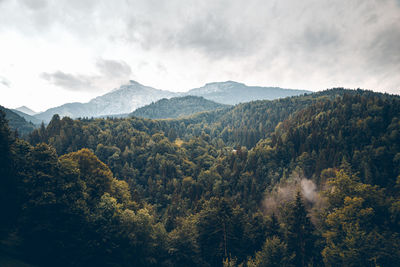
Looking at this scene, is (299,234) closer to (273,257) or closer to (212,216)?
(273,257)

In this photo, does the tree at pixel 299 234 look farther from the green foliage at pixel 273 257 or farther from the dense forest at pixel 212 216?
the green foliage at pixel 273 257

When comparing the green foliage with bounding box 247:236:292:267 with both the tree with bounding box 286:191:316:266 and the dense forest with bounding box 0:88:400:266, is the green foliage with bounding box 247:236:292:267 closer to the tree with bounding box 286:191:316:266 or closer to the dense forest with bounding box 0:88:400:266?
the dense forest with bounding box 0:88:400:266

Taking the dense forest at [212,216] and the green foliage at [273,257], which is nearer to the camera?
the dense forest at [212,216]

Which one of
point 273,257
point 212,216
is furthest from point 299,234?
point 212,216

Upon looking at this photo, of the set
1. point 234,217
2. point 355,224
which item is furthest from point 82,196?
point 355,224

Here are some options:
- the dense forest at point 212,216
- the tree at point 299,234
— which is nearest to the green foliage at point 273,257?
the dense forest at point 212,216

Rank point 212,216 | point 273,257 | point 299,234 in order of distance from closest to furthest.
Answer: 1. point 273,257
2. point 299,234
3. point 212,216

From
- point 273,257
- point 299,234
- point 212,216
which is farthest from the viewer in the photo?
point 212,216

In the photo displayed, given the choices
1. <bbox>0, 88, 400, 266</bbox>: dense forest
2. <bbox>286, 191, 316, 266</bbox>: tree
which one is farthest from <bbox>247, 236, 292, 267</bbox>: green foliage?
<bbox>286, 191, 316, 266</bbox>: tree

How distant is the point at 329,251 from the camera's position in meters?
49.4

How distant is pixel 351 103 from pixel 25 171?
14634 cm

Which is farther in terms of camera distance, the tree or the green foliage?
the tree

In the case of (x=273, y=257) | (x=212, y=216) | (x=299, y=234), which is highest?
(x=212, y=216)

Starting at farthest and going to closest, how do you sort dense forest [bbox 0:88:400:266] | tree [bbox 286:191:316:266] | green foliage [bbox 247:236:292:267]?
1. tree [bbox 286:191:316:266]
2. green foliage [bbox 247:236:292:267]
3. dense forest [bbox 0:88:400:266]
